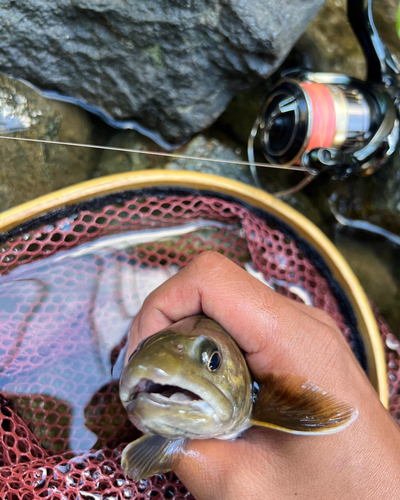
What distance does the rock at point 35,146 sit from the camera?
2.36 m

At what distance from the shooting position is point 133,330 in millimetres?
2084

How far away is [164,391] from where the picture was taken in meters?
1.36

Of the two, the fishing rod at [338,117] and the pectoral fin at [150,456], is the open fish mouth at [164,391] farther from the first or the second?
the fishing rod at [338,117]

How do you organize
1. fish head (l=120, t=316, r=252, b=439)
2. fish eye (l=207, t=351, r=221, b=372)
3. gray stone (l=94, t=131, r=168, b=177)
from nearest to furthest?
fish head (l=120, t=316, r=252, b=439), fish eye (l=207, t=351, r=221, b=372), gray stone (l=94, t=131, r=168, b=177)

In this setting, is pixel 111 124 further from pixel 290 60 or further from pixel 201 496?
pixel 201 496

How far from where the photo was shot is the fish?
4.12 ft

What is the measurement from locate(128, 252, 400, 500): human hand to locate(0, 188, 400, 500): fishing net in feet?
1.68

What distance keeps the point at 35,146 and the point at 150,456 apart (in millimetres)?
1797

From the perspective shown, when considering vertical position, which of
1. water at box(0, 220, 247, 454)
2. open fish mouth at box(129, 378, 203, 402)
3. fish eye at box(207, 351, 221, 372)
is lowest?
water at box(0, 220, 247, 454)

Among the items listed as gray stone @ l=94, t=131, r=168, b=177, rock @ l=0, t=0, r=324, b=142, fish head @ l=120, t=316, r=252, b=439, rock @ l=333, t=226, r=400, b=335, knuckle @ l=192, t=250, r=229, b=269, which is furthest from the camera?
rock @ l=333, t=226, r=400, b=335

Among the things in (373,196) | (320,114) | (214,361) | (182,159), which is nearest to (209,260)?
(214,361)

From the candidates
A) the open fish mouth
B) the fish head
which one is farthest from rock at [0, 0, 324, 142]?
the open fish mouth

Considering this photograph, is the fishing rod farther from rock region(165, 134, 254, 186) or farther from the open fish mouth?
the open fish mouth

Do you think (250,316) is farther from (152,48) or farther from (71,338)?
(152,48)
